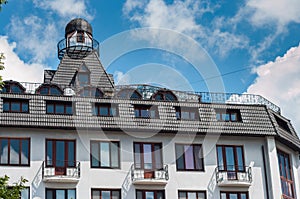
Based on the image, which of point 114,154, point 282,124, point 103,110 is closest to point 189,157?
point 114,154

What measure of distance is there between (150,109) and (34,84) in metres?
7.39

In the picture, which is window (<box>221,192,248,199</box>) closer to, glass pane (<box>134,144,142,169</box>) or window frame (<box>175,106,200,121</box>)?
window frame (<box>175,106,200,121</box>)

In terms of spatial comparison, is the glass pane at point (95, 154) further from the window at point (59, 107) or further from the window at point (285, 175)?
the window at point (285, 175)

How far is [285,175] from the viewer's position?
40125 millimetres

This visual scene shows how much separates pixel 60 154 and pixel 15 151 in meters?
2.54

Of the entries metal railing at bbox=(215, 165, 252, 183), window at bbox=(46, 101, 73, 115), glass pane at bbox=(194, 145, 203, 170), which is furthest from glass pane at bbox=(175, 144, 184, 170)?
window at bbox=(46, 101, 73, 115)

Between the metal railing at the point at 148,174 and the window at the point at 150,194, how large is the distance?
805 mm

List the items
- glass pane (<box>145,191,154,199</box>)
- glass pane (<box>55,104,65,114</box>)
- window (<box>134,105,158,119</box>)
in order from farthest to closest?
window (<box>134,105,158,119</box>) < glass pane (<box>55,104,65,114</box>) < glass pane (<box>145,191,154,199</box>)

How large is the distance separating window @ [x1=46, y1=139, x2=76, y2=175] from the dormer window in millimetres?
8406

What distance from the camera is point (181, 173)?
3716 cm

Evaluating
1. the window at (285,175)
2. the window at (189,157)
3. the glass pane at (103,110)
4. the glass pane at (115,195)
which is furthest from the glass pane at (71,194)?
the window at (285,175)

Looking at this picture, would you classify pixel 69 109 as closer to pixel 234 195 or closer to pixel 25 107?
pixel 25 107

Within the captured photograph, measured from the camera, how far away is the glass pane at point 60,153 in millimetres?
35281

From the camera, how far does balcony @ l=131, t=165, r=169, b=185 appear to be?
35750mm
